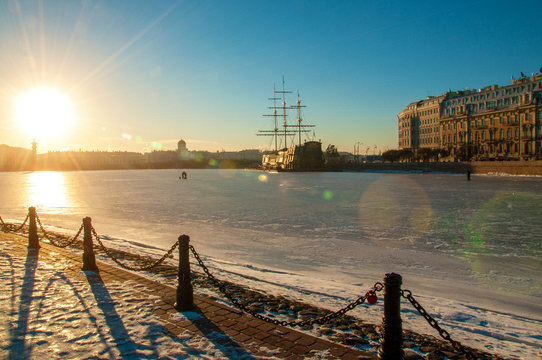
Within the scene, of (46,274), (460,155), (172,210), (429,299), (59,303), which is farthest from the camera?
(460,155)

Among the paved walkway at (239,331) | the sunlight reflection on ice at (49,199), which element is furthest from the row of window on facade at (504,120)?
the paved walkway at (239,331)

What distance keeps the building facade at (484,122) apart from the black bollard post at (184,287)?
74.9m

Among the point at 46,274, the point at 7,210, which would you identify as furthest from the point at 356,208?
the point at 7,210

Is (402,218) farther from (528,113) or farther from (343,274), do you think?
(528,113)

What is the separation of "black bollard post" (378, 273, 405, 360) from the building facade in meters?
74.9

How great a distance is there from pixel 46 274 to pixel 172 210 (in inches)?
566

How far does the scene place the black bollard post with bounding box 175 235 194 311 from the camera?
5738 mm

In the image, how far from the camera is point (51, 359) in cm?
431

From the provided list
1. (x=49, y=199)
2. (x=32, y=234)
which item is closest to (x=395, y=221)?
(x=32, y=234)

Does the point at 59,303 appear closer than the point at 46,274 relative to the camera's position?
Yes

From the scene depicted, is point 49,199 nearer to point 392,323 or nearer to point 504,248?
point 504,248

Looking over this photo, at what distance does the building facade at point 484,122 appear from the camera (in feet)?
229

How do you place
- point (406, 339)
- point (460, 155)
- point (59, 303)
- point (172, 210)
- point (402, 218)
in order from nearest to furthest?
point (406, 339) < point (59, 303) < point (402, 218) < point (172, 210) < point (460, 155)

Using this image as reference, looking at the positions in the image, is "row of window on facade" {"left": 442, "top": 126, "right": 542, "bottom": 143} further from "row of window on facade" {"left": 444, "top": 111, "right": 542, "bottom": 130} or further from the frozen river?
the frozen river
